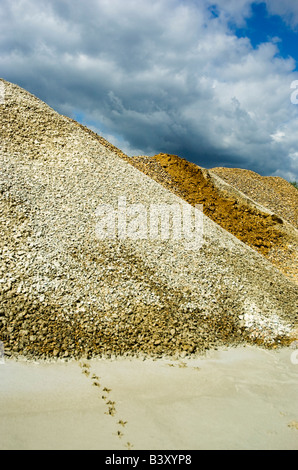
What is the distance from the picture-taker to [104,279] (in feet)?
25.2

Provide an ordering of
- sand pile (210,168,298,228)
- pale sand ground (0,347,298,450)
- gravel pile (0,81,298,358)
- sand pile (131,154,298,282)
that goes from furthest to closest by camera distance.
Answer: sand pile (210,168,298,228)
sand pile (131,154,298,282)
gravel pile (0,81,298,358)
pale sand ground (0,347,298,450)

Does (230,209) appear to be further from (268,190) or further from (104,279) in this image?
(104,279)

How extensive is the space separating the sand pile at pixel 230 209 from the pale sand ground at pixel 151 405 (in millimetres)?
7557

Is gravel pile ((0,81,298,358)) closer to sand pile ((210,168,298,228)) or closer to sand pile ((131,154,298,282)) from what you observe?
sand pile ((131,154,298,282))

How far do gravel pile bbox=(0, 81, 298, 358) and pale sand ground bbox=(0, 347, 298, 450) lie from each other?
1.78ft

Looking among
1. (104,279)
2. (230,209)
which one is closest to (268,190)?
(230,209)

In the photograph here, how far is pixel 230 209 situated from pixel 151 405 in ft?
38.7

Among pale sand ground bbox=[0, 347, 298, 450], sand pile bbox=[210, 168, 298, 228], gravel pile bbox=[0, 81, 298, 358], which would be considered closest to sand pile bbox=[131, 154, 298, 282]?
gravel pile bbox=[0, 81, 298, 358]

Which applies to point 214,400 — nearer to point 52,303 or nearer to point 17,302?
point 52,303

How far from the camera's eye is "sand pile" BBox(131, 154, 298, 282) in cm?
1372

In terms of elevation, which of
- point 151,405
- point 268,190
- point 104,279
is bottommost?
point 151,405

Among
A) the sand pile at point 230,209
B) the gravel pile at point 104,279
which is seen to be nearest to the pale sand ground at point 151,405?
the gravel pile at point 104,279
